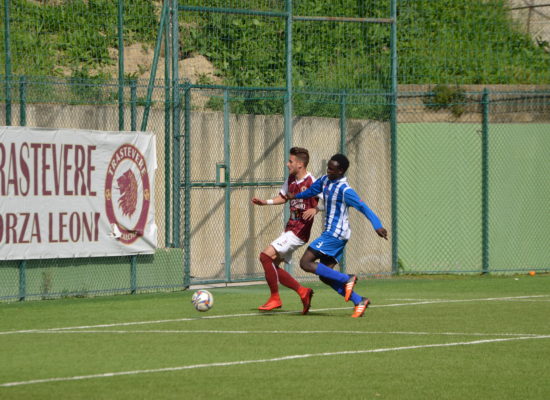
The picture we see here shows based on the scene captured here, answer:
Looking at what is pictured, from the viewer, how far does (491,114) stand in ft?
70.1

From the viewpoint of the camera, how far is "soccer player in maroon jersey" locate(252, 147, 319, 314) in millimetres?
13492

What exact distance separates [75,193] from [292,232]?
371 centimetres

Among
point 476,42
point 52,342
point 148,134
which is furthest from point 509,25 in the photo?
point 52,342

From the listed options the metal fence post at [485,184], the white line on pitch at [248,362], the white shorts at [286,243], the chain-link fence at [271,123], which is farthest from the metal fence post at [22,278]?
the metal fence post at [485,184]

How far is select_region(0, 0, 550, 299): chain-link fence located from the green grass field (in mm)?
2679

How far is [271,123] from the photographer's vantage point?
19.2 metres

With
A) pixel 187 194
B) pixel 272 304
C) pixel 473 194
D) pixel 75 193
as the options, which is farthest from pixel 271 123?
pixel 272 304

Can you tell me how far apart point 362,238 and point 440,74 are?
17.7ft

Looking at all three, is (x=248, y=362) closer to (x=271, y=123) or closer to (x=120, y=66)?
(x=120, y=66)

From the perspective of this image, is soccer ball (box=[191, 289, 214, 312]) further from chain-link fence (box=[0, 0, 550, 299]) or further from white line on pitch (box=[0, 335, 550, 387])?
white line on pitch (box=[0, 335, 550, 387])

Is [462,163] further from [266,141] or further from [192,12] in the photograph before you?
[192,12]

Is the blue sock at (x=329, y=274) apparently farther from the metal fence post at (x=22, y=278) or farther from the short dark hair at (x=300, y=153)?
the metal fence post at (x=22, y=278)

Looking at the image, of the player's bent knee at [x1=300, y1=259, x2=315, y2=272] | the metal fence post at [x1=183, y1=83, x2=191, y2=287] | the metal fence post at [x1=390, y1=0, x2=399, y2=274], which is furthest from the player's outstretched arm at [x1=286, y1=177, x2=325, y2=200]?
Result: the metal fence post at [x1=390, y1=0, x2=399, y2=274]

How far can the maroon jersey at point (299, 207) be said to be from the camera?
44.8 ft
